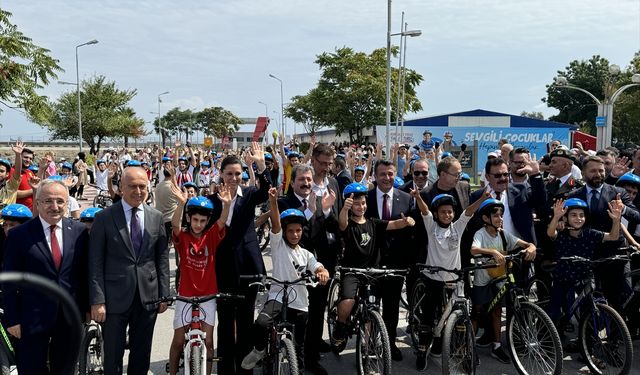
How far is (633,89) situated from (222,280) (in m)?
57.6

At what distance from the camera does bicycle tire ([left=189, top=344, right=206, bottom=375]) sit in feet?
13.5

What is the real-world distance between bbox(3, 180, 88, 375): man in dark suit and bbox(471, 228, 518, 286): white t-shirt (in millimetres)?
3718

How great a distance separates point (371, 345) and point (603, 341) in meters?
2.22

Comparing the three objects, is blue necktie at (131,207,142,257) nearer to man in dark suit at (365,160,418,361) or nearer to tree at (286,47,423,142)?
man in dark suit at (365,160,418,361)

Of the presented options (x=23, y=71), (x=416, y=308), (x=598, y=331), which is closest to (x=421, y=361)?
(x=416, y=308)

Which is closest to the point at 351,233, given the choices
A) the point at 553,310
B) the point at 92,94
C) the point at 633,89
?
the point at 553,310

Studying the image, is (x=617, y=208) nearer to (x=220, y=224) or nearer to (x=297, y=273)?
(x=297, y=273)

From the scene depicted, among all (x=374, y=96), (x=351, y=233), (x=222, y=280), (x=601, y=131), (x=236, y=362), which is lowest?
(x=236, y=362)

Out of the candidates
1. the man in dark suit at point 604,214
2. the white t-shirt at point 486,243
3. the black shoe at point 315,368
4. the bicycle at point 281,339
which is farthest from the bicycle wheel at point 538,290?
the bicycle at point 281,339

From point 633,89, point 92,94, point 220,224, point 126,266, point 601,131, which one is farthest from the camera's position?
point 633,89

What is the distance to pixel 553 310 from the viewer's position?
5.69 m

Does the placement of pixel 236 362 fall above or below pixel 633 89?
below

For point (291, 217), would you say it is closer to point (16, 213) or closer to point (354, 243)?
point (354, 243)

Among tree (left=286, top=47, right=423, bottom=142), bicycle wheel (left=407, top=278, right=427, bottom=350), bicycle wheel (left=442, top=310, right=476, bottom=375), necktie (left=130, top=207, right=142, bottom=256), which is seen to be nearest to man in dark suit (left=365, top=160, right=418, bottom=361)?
bicycle wheel (left=407, top=278, right=427, bottom=350)
